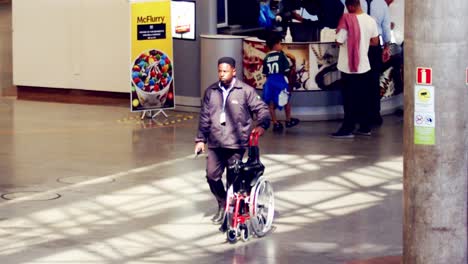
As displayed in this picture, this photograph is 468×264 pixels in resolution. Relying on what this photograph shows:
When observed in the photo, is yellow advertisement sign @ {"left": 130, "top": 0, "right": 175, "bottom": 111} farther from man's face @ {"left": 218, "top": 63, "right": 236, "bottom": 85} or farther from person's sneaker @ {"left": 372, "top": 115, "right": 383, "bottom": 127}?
man's face @ {"left": 218, "top": 63, "right": 236, "bottom": 85}

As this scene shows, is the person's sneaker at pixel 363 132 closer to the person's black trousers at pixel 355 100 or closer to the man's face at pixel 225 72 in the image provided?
the person's black trousers at pixel 355 100

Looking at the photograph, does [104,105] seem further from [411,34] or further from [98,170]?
[411,34]

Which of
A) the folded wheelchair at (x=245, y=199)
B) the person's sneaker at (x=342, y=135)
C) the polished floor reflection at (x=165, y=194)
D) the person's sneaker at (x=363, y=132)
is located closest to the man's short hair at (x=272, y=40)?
the polished floor reflection at (x=165, y=194)

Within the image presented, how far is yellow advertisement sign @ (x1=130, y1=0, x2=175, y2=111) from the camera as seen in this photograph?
757 inches

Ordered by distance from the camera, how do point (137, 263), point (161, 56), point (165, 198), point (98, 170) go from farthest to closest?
1. point (161, 56)
2. point (98, 170)
3. point (165, 198)
4. point (137, 263)

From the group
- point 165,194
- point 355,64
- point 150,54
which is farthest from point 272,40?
point 165,194

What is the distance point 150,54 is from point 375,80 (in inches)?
144

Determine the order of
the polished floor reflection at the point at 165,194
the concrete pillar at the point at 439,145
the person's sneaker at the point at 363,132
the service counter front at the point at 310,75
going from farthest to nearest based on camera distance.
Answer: the service counter front at the point at 310,75
the person's sneaker at the point at 363,132
the polished floor reflection at the point at 165,194
the concrete pillar at the point at 439,145

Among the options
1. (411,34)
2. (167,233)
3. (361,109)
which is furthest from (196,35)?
(411,34)

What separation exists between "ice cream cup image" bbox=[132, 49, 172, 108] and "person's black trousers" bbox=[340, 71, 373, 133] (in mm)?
3100

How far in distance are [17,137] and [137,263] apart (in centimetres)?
762

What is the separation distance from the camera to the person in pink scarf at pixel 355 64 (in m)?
17.8

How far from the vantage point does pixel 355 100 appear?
717 inches

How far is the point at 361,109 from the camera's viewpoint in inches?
722
